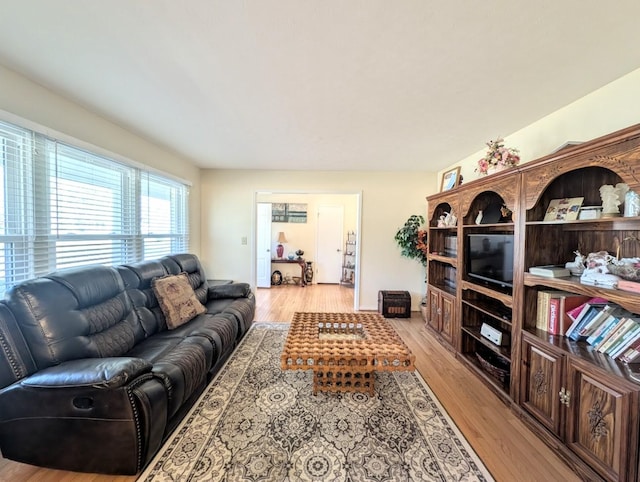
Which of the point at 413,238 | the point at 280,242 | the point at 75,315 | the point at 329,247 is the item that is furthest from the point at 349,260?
the point at 75,315

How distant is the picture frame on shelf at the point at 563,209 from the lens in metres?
1.63

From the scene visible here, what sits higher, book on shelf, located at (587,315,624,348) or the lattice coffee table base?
book on shelf, located at (587,315,624,348)

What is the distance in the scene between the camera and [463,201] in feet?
8.93

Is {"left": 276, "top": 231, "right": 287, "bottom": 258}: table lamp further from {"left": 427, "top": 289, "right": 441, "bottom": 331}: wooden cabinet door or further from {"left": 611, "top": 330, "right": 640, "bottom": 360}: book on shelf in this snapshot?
{"left": 611, "top": 330, "right": 640, "bottom": 360}: book on shelf

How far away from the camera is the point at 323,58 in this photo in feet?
4.97

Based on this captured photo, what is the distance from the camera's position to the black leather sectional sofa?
4.31 ft

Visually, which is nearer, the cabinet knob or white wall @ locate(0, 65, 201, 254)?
the cabinet knob

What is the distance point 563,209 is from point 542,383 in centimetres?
116

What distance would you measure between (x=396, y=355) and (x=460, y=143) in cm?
243

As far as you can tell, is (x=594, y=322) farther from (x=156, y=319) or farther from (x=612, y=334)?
(x=156, y=319)

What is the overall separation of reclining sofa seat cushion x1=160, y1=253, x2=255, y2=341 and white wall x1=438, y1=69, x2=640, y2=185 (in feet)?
11.0

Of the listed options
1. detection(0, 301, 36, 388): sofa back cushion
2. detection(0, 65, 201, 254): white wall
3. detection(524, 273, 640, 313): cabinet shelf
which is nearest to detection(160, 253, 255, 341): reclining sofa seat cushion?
detection(0, 65, 201, 254): white wall

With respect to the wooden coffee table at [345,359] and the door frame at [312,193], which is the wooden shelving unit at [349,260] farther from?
the wooden coffee table at [345,359]

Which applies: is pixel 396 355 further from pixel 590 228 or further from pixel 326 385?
pixel 590 228
